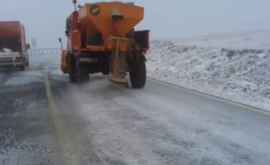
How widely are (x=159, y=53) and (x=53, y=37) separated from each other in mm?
67259

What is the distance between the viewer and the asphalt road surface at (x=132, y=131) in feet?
15.0

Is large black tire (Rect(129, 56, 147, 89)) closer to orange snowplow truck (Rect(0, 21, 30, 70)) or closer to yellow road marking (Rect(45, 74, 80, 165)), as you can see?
yellow road marking (Rect(45, 74, 80, 165))

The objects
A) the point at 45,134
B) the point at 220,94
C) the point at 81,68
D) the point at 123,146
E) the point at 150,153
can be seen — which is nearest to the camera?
the point at 150,153

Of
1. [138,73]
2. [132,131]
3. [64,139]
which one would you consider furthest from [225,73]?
[64,139]

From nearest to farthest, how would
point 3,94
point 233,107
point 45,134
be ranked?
point 45,134 < point 233,107 < point 3,94

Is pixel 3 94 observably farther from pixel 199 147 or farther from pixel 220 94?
pixel 199 147

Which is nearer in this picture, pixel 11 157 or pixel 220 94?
pixel 11 157

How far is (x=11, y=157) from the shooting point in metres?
4.76

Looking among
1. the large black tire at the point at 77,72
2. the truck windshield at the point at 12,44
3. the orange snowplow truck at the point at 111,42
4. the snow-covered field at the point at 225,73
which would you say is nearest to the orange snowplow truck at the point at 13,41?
the truck windshield at the point at 12,44

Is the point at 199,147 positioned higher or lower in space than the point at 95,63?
lower

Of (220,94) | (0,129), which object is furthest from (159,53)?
(0,129)

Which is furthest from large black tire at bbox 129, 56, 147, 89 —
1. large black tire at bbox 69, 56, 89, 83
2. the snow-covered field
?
large black tire at bbox 69, 56, 89, 83

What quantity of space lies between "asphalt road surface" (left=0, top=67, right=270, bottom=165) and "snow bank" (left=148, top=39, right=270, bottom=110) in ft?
3.69

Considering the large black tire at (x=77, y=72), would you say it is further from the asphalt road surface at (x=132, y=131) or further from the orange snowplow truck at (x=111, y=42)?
the asphalt road surface at (x=132, y=131)
